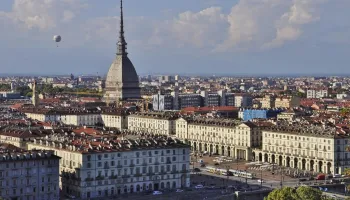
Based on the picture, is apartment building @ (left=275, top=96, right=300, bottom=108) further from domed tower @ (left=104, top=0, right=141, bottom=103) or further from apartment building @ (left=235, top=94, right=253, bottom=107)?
domed tower @ (left=104, top=0, right=141, bottom=103)

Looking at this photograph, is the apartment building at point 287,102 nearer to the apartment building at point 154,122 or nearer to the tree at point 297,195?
the apartment building at point 154,122

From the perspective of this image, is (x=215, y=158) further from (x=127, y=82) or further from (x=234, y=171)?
(x=127, y=82)

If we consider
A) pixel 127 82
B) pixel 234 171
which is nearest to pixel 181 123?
pixel 234 171

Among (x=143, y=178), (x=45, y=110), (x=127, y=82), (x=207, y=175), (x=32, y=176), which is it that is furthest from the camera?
(x=127, y=82)

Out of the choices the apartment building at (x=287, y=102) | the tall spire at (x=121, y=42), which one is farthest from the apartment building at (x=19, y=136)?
the tall spire at (x=121, y=42)

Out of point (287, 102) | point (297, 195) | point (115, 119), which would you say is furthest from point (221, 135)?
point (287, 102)

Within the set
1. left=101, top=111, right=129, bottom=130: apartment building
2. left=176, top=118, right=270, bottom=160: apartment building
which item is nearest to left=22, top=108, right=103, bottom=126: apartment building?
left=101, top=111, right=129, bottom=130: apartment building

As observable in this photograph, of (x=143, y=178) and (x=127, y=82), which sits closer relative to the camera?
(x=143, y=178)
